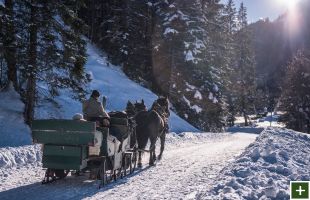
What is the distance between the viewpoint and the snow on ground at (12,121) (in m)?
20.8

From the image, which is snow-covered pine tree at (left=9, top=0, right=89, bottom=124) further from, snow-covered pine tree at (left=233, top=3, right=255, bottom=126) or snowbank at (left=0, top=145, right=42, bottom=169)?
snow-covered pine tree at (left=233, top=3, right=255, bottom=126)

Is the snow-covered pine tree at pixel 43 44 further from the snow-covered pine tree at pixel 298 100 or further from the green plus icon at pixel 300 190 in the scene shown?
the snow-covered pine tree at pixel 298 100

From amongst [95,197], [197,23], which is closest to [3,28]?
[95,197]

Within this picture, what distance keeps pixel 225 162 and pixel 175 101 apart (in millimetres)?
25589

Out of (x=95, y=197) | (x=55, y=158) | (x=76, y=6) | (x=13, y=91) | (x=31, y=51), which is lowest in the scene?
(x=95, y=197)

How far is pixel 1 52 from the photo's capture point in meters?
18.9

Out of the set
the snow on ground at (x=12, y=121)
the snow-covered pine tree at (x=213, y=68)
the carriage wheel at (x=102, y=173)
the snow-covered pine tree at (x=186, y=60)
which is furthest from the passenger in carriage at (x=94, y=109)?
the snow-covered pine tree at (x=213, y=68)

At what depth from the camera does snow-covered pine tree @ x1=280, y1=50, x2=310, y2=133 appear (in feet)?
158

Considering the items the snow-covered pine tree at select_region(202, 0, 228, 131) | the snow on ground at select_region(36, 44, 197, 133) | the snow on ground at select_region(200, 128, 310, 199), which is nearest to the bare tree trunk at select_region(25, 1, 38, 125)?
the snow on ground at select_region(36, 44, 197, 133)

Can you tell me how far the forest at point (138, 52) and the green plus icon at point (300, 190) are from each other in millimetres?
13738

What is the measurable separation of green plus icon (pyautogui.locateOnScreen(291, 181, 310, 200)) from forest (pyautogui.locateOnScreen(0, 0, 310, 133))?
45.1 feet

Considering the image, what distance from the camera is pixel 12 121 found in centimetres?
2188

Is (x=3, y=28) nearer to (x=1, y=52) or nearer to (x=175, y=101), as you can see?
(x=1, y=52)

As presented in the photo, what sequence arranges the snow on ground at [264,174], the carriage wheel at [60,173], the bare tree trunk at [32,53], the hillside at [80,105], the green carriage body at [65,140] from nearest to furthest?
the snow on ground at [264,174], the green carriage body at [65,140], the carriage wheel at [60,173], the bare tree trunk at [32,53], the hillside at [80,105]
